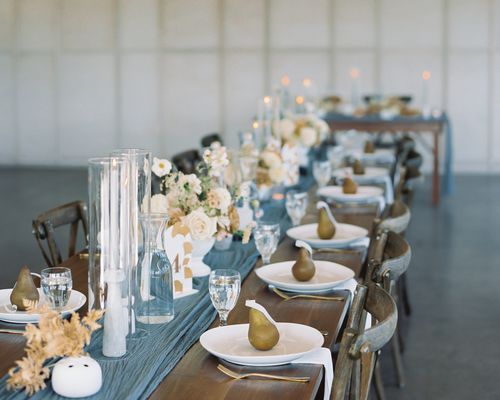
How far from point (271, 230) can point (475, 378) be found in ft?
5.67

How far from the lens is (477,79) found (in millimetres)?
12789

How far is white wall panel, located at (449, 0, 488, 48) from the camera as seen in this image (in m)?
12.7

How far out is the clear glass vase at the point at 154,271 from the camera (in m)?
2.79

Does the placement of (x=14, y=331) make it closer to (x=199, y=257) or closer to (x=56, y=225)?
(x=199, y=257)

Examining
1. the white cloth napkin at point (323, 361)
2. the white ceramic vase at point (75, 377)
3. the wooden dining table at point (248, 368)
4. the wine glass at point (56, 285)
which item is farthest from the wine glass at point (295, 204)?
the white ceramic vase at point (75, 377)

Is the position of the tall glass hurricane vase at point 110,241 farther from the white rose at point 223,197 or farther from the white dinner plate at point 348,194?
the white dinner plate at point 348,194

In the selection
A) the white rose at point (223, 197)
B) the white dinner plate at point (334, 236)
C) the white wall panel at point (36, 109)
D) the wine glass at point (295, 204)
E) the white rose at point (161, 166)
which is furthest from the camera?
the white wall panel at point (36, 109)

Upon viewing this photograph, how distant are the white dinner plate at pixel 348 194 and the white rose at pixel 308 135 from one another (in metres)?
0.82

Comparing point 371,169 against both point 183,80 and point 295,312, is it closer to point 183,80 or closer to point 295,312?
point 295,312

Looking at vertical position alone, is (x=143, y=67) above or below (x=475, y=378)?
above

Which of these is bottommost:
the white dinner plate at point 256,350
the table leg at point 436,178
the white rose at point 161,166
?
the table leg at point 436,178

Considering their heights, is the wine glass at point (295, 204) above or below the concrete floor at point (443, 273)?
above

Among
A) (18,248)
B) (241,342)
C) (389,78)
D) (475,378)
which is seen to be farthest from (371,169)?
(389,78)

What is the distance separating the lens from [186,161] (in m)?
6.52
